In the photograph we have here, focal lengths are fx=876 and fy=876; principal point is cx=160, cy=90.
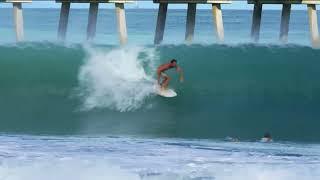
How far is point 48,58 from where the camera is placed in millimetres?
23266

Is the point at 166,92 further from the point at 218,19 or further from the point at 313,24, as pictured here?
the point at 313,24

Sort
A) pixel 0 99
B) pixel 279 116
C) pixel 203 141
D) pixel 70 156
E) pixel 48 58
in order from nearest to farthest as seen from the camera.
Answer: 1. pixel 70 156
2. pixel 203 141
3. pixel 279 116
4. pixel 0 99
5. pixel 48 58

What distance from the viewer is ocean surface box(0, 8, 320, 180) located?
12.5m

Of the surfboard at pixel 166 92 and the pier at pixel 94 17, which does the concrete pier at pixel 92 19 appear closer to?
the pier at pixel 94 17

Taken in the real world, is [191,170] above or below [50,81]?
below

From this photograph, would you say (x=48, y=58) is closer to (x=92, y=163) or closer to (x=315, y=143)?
(x=315, y=143)

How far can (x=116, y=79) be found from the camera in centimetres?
1995

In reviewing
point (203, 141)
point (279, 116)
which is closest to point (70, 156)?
point (203, 141)

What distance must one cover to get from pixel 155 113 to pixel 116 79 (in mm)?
1717

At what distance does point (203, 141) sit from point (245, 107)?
334cm

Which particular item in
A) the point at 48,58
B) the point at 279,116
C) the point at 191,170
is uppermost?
the point at 48,58

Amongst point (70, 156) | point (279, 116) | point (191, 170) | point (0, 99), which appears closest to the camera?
point (191, 170)

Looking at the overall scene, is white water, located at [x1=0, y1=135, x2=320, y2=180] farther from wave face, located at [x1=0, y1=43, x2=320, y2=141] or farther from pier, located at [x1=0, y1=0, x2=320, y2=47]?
pier, located at [x1=0, y1=0, x2=320, y2=47]

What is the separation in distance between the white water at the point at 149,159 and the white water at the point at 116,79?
3262mm
